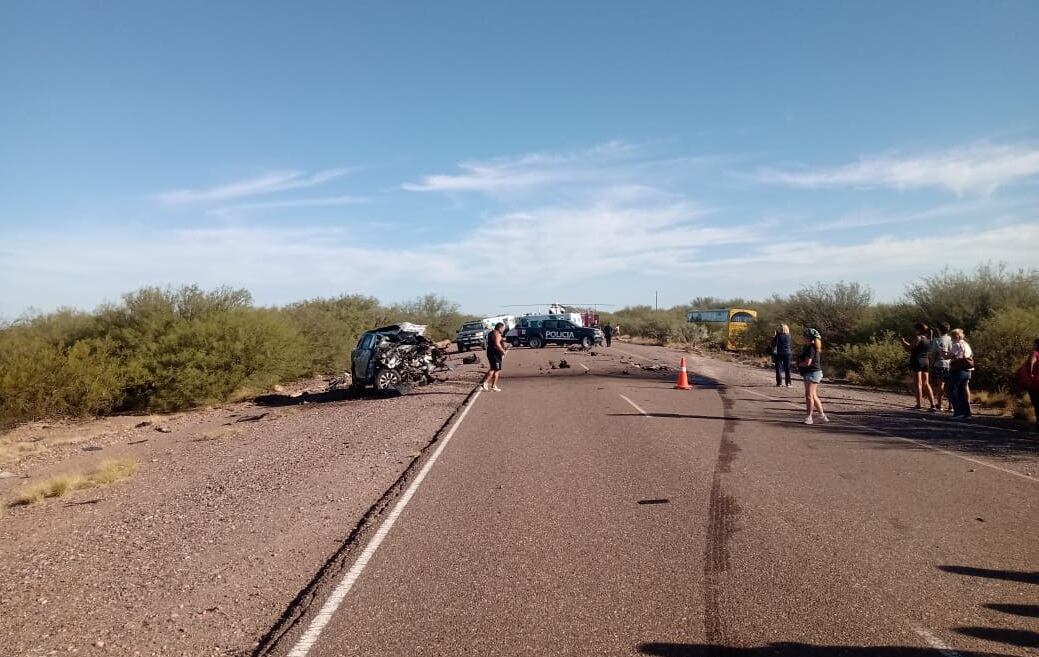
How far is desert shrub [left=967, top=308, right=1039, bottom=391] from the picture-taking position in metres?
20.8

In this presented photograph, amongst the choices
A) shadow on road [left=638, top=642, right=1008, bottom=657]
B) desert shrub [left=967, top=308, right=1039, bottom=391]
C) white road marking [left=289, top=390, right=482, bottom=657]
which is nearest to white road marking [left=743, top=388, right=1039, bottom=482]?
shadow on road [left=638, top=642, right=1008, bottom=657]

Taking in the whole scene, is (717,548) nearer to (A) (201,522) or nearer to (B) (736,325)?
(A) (201,522)

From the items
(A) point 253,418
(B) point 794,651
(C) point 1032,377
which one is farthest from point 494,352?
(B) point 794,651

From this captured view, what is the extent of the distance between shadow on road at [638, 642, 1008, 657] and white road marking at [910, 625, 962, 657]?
0.05ft

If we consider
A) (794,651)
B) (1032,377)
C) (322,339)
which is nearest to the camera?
(794,651)

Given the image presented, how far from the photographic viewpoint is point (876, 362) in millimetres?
27422

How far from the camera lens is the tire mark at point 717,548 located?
4.84 meters

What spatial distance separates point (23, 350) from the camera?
24172mm

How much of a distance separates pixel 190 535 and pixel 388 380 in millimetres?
14887

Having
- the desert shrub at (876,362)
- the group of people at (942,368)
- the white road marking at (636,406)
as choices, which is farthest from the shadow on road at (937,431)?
the desert shrub at (876,362)

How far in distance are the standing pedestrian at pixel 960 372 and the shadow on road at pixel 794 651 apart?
486 inches

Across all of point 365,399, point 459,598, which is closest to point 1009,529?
point 459,598

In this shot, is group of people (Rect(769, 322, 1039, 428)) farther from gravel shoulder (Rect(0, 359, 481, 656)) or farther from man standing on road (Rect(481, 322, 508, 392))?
man standing on road (Rect(481, 322, 508, 392))

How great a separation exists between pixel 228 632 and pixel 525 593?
6.81 feet
